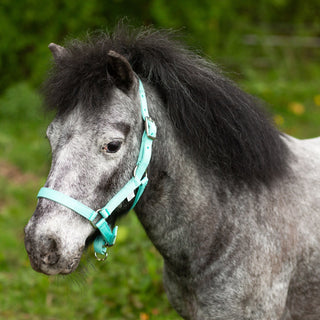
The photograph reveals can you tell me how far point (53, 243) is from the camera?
2.00m

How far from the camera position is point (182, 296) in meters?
2.73

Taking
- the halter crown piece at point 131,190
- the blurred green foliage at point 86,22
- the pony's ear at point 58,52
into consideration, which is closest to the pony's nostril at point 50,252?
the halter crown piece at point 131,190

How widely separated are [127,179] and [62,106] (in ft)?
1.64

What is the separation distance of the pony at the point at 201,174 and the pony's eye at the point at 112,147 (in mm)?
13

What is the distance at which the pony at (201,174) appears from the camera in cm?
225

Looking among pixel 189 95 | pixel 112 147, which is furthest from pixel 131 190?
pixel 189 95

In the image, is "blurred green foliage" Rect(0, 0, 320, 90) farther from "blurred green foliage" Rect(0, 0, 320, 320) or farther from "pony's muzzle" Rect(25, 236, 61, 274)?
"pony's muzzle" Rect(25, 236, 61, 274)

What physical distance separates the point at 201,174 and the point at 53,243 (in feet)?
3.07

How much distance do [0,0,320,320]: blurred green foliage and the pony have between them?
1.21ft

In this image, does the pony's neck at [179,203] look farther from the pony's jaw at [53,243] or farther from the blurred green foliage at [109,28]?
the pony's jaw at [53,243]

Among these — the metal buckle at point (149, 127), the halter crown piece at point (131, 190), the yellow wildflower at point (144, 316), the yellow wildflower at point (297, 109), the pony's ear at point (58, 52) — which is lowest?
the yellow wildflower at point (297, 109)

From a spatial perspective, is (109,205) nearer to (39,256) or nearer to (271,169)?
(39,256)

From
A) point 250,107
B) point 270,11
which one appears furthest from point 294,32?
point 250,107

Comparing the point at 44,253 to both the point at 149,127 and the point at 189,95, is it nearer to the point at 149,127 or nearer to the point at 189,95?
the point at 149,127
